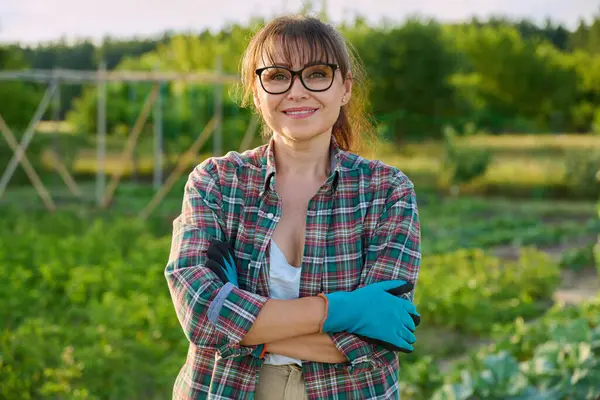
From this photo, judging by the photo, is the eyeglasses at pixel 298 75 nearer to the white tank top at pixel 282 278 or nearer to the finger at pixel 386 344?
the white tank top at pixel 282 278

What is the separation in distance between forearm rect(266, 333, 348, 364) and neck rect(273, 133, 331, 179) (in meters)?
0.37

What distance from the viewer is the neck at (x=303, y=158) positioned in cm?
178

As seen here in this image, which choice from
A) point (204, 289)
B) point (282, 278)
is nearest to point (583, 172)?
point (282, 278)

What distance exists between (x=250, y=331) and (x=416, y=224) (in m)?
0.43

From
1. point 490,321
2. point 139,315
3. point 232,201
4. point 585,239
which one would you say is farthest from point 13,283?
point 585,239

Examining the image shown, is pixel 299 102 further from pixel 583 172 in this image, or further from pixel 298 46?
pixel 583 172

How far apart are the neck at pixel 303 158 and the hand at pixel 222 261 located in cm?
23

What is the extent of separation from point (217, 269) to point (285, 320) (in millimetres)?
172

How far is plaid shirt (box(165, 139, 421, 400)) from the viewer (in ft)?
5.31

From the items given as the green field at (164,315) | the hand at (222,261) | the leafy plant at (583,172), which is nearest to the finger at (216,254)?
the hand at (222,261)

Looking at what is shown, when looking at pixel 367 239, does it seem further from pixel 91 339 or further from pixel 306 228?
pixel 91 339

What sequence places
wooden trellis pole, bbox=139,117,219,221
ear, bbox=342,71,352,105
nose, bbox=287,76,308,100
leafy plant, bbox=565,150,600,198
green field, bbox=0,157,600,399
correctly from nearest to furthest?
nose, bbox=287,76,308,100
ear, bbox=342,71,352,105
green field, bbox=0,157,600,399
wooden trellis pole, bbox=139,117,219,221
leafy plant, bbox=565,150,600,198

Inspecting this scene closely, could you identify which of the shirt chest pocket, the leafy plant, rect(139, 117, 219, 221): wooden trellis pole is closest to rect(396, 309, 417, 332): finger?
the shirt chest pocket

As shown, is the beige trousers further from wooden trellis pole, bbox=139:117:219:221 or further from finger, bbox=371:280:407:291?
wooden trellis pole, bbox=139:117:219:221
